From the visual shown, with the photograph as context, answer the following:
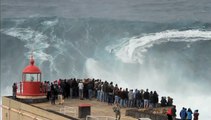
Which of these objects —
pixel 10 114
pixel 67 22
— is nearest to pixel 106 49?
pixel 67 22

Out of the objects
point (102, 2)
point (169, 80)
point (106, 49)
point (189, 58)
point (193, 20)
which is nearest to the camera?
point (169, 80)

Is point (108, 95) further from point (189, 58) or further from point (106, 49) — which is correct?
point (106, 49)

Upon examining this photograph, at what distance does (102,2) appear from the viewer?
109 meters

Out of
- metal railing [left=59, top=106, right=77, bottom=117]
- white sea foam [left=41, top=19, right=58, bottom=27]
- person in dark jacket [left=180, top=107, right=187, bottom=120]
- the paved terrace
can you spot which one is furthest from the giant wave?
person in dark jacket [left=180, top=107, right=187, bottom=120]

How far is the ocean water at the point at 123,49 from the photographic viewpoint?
50.9m

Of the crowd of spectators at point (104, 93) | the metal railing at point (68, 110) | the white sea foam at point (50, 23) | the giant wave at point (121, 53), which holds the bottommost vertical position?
the metal railing at point (68, 110)

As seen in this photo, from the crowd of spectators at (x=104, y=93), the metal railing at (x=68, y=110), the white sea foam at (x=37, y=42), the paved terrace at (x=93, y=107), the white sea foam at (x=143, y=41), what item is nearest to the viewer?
the metal railing at (x=68, y=110)

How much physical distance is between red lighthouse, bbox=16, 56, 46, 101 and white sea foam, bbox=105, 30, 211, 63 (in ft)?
96.5

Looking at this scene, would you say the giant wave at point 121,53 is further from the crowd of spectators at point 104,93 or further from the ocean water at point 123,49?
the crowd of spectators at point 104,93

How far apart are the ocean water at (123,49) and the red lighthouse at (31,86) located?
48.8ft

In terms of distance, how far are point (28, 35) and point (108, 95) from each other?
43.6m

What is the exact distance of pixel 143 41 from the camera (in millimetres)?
62375

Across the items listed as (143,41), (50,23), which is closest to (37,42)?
(50,23)

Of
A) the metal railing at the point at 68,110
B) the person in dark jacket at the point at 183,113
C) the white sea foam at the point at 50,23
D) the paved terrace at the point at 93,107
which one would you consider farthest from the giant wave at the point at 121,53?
the person in dark jacket at the point at 183,113
